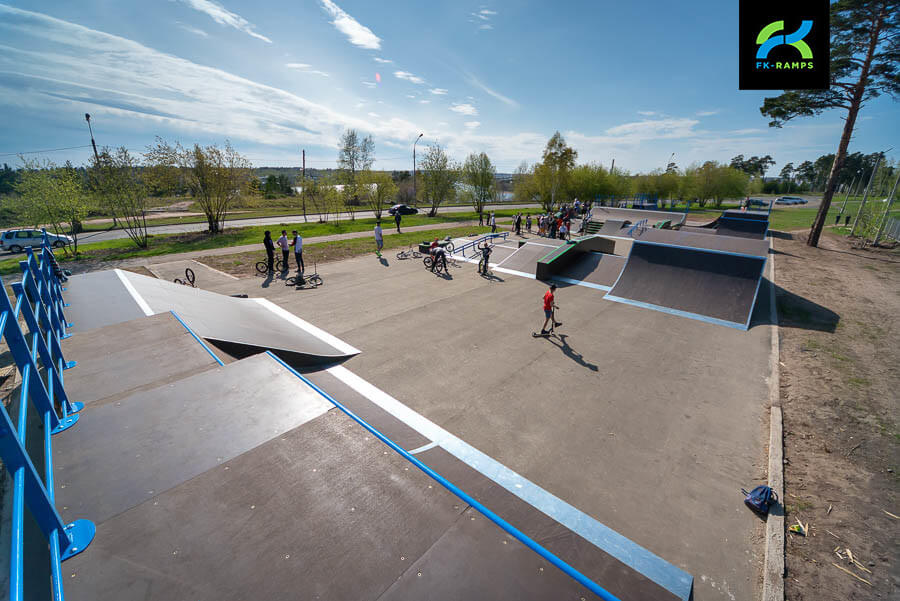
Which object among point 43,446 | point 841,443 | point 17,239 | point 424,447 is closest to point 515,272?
point 841,443

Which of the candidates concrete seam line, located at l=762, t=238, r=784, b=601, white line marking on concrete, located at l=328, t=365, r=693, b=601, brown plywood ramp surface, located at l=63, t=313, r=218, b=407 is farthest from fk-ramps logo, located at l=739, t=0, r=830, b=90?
brown plywood ramp surface, located at l=63, t=313, r=218, b=407

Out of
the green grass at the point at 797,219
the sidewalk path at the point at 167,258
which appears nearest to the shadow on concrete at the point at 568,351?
the sidewalk path at the point at 167,258

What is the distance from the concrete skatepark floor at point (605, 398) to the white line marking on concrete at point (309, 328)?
244 millimetres

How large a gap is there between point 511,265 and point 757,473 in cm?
1212

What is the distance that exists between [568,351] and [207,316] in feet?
28.0

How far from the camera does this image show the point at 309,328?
31.5 ft

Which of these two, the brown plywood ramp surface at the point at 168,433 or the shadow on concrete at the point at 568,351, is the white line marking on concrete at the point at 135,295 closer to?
the brown plywood ramp surface at the point at 168,433

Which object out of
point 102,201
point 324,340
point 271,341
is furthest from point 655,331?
point 102,201

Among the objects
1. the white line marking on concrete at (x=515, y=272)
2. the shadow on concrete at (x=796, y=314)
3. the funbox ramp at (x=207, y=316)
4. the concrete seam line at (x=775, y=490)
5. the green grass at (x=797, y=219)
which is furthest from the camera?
the green grass at (x=797, y=219)

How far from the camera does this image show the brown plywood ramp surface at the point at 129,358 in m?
4.38

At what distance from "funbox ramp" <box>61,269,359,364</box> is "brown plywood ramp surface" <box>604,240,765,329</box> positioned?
10.0m

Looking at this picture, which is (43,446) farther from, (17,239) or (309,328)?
(17,239)

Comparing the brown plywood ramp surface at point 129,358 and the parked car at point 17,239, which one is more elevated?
the brown plywood ramp surface at point 129,358

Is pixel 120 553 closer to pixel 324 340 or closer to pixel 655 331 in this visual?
pixel 324 340
